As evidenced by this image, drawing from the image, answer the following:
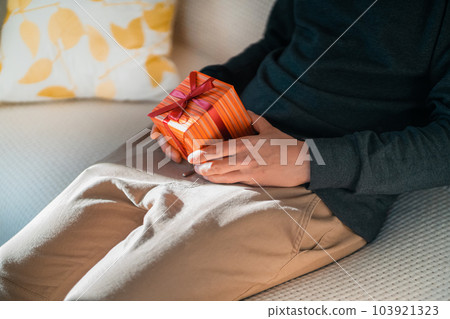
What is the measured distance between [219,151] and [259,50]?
1.43 ft

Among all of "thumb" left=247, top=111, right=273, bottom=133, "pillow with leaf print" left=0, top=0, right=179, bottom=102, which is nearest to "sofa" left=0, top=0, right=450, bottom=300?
"pillow with leaf print" left=0, top=0, right=179, bottom=102

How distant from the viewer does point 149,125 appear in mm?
976

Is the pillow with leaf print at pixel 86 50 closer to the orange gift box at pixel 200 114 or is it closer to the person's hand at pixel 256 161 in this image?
the orange gift box at pixel 200 114

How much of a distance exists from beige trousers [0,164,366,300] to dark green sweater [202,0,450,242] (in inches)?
3.3

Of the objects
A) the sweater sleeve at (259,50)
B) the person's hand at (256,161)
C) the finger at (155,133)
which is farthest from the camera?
the sweater sleeve at (259,50)

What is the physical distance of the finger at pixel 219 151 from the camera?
0.73 meters

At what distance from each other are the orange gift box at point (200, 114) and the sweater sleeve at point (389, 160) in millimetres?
167

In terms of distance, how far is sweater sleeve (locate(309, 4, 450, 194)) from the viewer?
2.24 feet

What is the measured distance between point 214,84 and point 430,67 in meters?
0.40

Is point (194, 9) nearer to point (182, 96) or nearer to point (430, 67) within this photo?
point (182, 96)

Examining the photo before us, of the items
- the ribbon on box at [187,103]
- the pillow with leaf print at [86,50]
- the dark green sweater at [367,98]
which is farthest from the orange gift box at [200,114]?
the pillow with leaf print at [86,50]

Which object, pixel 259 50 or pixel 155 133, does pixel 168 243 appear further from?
pixel 259 50

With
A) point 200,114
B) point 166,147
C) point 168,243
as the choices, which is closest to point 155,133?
point 166,147

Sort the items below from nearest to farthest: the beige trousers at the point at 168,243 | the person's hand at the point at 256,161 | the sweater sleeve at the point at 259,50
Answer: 1. the beige trousers at the point at 168,243
2. the person's hand at the point at 256,161
3. the sweater sleeve at the point at 259,50
